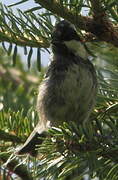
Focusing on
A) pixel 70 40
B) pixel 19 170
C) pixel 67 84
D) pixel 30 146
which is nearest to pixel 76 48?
pixel 70 40

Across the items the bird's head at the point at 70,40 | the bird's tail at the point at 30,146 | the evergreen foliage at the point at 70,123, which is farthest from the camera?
the bird's head at the point at 70,40

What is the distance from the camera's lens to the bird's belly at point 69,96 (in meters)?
2.15

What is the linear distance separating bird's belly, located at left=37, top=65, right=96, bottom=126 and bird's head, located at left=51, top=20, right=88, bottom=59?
0.09 meters

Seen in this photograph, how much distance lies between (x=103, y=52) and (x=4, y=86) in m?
0.90

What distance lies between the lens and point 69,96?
7.11 feet

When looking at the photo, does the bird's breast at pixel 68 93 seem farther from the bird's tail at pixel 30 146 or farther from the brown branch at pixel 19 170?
the brown branch at pixel 19 170

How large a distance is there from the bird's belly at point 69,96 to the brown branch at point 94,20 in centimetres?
63

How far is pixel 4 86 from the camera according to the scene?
2842 millimetres

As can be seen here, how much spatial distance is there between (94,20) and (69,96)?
2.53 feet

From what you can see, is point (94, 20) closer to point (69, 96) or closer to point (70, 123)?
point (70, 123)

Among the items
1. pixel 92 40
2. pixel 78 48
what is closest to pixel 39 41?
pixel 92 40

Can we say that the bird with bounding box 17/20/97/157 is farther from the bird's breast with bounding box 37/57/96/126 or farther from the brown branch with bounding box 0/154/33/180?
the brown branch with bounding box 0/154/33/180

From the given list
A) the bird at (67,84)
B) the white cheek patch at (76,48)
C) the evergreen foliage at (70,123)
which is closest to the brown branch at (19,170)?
the evergreen foliage at (70,123)

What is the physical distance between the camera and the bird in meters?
2.14
